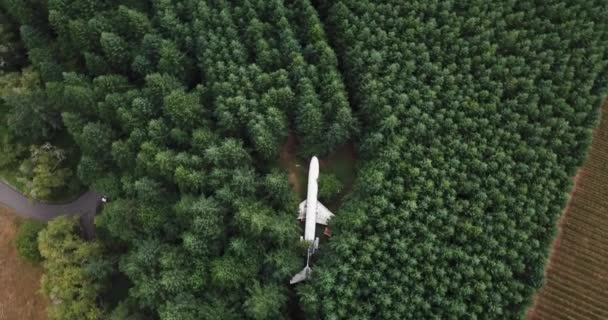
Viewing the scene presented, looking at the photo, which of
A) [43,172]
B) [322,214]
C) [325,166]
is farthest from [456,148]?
[43,172]

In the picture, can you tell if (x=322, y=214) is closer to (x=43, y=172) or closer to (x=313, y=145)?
(x=313, y=145)

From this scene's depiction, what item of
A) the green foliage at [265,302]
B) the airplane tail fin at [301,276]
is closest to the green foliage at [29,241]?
the green foliage at [265,302]

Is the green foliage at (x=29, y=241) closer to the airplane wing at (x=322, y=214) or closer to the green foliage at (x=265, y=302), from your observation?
the green foliage at (x=265, y=302)

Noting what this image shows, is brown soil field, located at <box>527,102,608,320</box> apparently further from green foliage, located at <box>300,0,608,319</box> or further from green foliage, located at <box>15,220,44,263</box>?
green foliage, located at <box>15,220,44,263</box>

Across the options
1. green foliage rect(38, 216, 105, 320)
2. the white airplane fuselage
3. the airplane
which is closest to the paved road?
green foliage rect(38, 216, 105, 320)

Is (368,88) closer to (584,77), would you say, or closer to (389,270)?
(389,270)

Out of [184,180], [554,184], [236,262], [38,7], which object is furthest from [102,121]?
[554,184]
